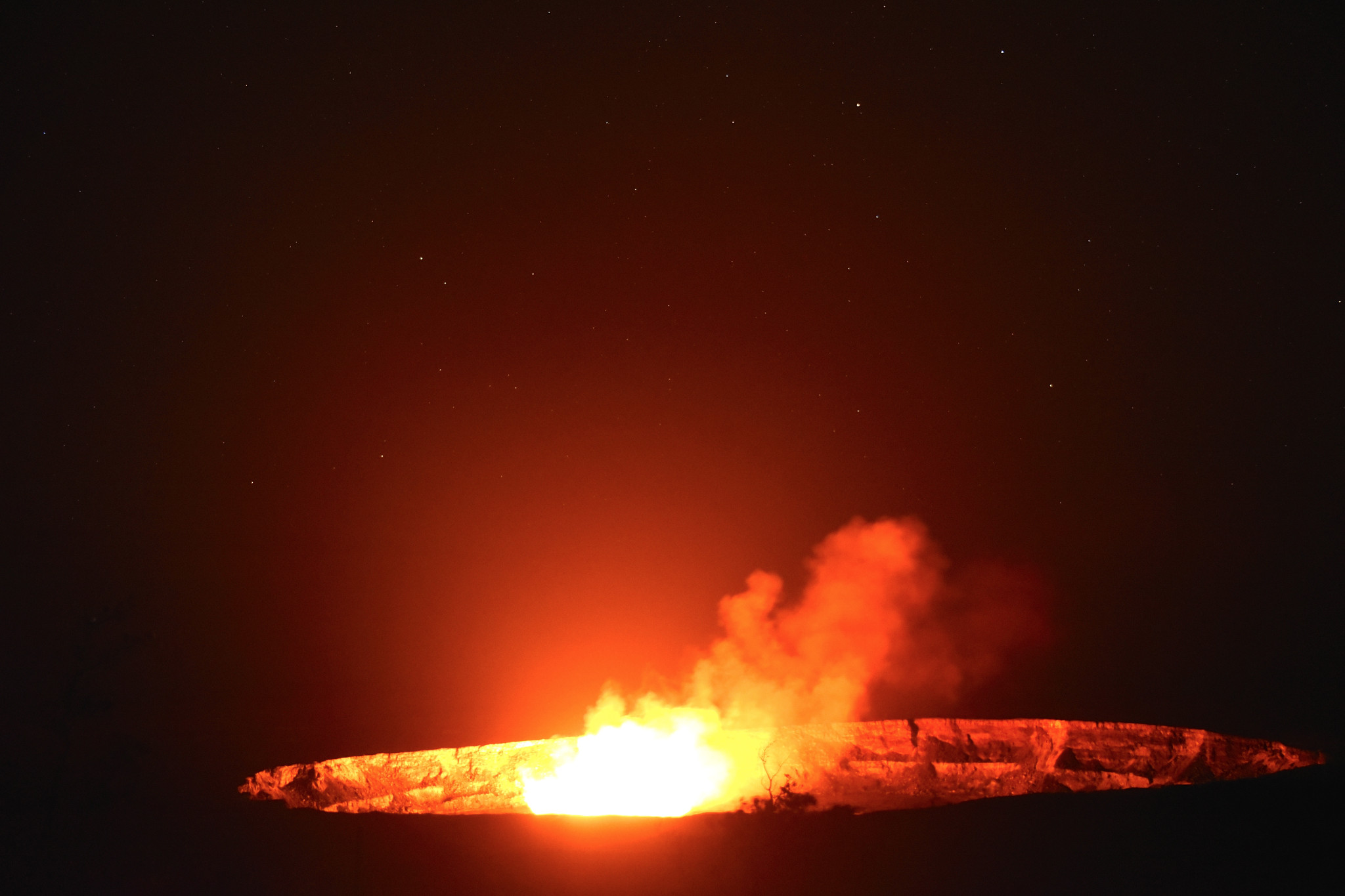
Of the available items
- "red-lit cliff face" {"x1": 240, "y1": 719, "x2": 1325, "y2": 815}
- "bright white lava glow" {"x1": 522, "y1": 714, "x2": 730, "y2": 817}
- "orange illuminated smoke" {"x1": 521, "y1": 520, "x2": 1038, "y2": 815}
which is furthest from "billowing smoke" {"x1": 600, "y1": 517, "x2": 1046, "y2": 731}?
"red-lit cliff face" {"x1": 240, "y1": 719, "x2": 1325, "y2": 815}

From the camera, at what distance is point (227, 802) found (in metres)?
4.84

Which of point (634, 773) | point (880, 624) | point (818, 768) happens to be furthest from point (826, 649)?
point (634, 773)

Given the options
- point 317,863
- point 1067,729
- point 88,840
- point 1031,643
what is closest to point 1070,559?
point 1031,643

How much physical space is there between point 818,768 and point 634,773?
1.60 meters

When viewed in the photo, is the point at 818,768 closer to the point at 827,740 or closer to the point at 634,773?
the point at 827,740

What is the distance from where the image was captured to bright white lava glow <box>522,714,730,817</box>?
706 centimetres

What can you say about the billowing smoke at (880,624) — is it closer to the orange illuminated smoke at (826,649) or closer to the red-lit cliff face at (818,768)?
the orange illuminated smoke at (826,649)

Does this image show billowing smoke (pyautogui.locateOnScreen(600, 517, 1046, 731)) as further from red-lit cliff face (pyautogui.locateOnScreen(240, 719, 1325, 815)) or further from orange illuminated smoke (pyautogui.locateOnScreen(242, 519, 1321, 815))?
red-lit cliff face (pyautogui.locateOnScreen(240, 719, 1325, 815))

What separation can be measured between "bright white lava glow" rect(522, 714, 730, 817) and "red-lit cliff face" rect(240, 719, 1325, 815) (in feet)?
0.04

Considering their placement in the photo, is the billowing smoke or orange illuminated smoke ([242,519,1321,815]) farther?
the billowing smoke

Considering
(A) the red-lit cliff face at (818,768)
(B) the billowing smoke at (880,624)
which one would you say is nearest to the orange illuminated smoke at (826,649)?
(B) the billowing smoke at (880,624)

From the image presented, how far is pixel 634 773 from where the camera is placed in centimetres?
759

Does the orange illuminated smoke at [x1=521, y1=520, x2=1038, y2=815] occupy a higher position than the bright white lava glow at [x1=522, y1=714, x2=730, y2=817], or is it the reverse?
the orange illuminated smoke at [x1=521, y1=520, x2=1038, y2=815]

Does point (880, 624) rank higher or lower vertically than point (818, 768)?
higher
